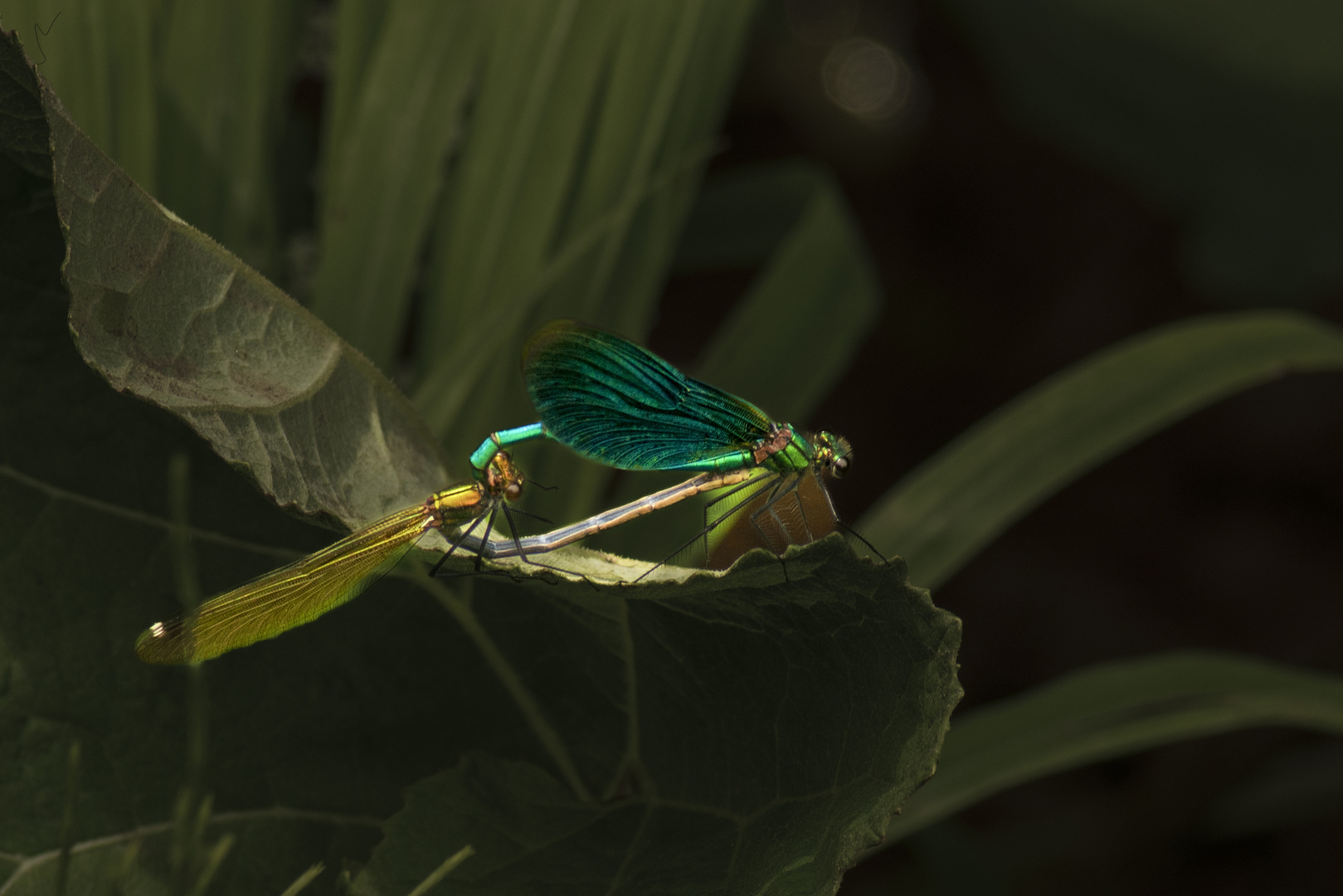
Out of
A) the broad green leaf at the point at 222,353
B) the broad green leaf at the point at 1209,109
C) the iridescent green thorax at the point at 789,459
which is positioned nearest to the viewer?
the broad green leaf at the point at 222,353

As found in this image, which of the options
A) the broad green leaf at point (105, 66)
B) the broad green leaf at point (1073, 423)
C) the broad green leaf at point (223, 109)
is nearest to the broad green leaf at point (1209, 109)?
the broad green leaf at point (1073, 423)

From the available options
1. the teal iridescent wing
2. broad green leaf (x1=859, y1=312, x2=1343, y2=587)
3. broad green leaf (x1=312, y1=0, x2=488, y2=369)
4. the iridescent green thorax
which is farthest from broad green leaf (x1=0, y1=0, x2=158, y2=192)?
broad green leaf (x1=859, y1=312, x2=1343, y2=587)

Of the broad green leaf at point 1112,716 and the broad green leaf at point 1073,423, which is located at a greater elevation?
the broad green leaf at point 1073,423

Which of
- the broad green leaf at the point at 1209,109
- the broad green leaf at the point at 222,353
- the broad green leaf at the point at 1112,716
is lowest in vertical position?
the broad green leaf at the point at 1112,716

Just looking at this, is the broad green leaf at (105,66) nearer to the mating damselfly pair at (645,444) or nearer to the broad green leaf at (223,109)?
the broad green leaf at (223,109)

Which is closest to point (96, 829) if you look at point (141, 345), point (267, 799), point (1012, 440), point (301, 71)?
point (267, 799)

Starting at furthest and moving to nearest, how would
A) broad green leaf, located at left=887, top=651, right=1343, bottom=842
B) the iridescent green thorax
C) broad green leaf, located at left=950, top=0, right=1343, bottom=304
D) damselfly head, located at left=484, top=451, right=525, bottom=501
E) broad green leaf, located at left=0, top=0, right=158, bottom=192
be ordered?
1. broad green leaf, located at left=950, top=0, right=1343, bottom=304
2. broad green leaf, located at left=887, top=651, right=1343, bottom=842
3. broad green leaf, located at left=0, top=0, right=158, bottom=192
4. the iridescent green thorax
5. damselfly head, located at left=484, top=451, right=525, bottom=501

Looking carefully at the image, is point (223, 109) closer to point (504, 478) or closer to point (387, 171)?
point (387, 171)

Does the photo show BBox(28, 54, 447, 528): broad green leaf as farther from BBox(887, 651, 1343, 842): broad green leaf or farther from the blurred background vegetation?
BBox(887, 651, 1343, 842): broad green leaf
